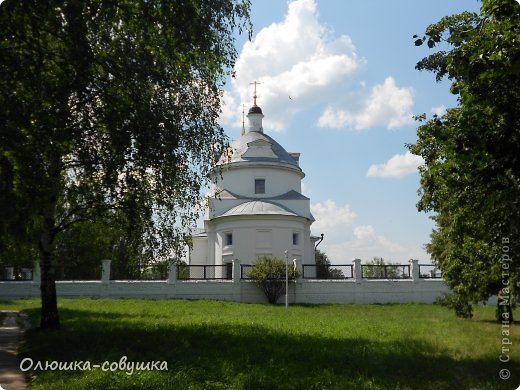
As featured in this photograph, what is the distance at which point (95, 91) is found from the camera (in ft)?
32.6

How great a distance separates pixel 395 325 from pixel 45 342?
9.68m

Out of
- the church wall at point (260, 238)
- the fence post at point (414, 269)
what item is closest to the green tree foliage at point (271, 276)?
the church wall at point (260, 238)

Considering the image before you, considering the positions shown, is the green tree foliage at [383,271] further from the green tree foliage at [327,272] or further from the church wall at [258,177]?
the church wall at [258,177]

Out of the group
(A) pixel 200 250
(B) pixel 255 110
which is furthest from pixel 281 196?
(B) pixel 255 110

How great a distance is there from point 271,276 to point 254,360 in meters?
19.9

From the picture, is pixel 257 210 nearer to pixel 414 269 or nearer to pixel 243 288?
pixel 243 288

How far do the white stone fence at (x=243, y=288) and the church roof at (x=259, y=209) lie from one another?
6.37 metres

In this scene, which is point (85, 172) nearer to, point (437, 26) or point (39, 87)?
point (39, 87)

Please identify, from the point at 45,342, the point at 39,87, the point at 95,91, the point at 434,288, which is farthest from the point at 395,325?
the point at 434,288

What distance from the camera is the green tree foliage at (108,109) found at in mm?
7840

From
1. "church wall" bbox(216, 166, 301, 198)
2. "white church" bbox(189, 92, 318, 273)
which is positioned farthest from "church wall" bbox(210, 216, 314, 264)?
"church wall" bbox(216, 166, 301, 198)

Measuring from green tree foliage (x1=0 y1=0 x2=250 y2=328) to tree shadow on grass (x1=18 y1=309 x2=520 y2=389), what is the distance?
222cm

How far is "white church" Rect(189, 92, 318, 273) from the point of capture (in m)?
35.2

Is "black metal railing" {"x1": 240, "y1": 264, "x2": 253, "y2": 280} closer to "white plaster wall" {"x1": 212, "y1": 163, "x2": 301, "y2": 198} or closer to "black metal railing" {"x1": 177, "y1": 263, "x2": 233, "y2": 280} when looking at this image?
"black metal railing" {"x1": 177, "y1": 263, "x2": 233, "y2": 280}
